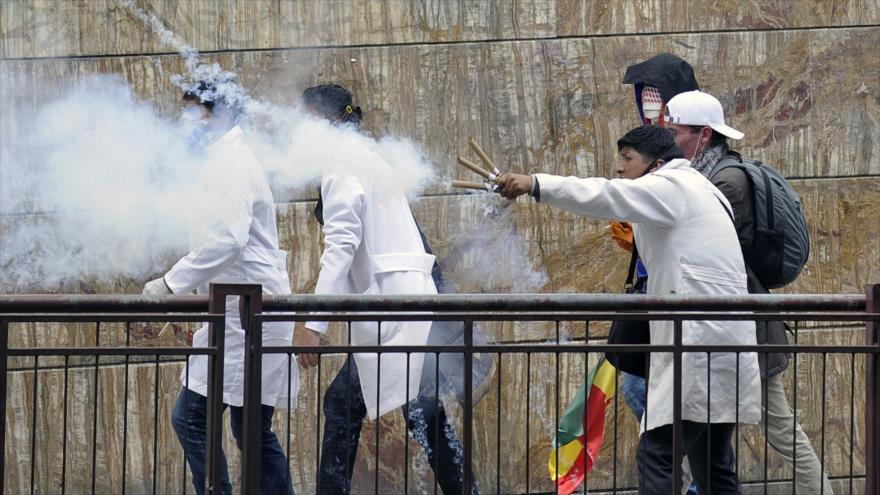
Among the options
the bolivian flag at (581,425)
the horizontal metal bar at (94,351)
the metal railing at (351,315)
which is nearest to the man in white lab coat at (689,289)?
the metal railing at (351,315)

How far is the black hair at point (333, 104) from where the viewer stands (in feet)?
22.2

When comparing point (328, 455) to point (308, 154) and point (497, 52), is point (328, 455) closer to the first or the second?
point (308, 154)

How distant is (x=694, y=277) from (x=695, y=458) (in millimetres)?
754

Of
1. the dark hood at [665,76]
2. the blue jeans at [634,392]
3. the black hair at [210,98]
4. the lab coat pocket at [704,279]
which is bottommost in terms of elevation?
the blue jeans at [634,392]

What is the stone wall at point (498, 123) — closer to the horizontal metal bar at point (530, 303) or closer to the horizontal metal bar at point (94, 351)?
the horizontal metal bar at point (530, 303)

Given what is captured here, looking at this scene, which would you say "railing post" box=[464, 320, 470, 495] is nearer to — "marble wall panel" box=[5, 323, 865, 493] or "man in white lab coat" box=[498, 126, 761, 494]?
"man in white lab coat" box=[498, 126, 761, 494]

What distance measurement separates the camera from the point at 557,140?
834 centimetres

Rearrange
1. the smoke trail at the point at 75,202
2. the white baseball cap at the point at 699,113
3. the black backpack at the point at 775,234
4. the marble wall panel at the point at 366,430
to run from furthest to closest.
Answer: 1. the marble wall panel at the point at 366,430
2. the smoke trail at the point at 75,202
3. the white baseball cap at the point at 699,113
4. the black backpack at the point at 775,234

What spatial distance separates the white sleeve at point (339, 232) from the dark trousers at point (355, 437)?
0.35 m

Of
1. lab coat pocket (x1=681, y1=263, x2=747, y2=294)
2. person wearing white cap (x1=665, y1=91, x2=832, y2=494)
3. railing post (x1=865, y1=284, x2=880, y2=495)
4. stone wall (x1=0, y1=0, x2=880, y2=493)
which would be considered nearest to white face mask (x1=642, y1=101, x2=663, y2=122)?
person wearing white cap (x1=665, y1=91, x2=832, y2=494)

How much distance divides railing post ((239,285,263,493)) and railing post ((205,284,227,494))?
0.08 metres

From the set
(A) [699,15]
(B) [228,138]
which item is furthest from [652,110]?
(B) [228,138]

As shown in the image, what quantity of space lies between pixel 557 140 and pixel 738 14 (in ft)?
3.99

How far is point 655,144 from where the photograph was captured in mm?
6105
